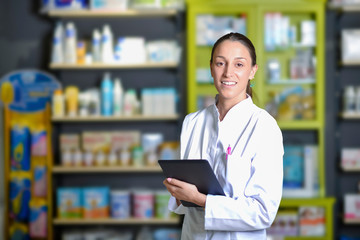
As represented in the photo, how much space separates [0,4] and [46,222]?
1947 mm

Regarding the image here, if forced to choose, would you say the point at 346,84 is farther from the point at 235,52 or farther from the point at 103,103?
the point at 235,52

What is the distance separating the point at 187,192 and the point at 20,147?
2948 mm

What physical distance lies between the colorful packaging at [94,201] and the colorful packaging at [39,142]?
0.47 m

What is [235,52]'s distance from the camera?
1.46 m

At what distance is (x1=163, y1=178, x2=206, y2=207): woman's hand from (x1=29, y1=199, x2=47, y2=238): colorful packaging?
283 cm

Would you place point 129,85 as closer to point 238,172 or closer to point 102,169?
point 102,169

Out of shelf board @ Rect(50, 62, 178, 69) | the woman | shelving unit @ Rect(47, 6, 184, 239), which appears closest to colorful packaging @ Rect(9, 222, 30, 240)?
shelving unit @ Rect(47, 6, 184, 239)

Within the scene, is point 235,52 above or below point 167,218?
above

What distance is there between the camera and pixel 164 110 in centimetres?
406

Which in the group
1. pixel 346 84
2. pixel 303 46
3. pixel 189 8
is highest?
pixel 189 8

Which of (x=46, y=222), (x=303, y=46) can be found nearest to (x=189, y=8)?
(x=303, y=46)

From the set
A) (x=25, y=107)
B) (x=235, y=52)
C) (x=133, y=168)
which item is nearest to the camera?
(x=235, y=52)

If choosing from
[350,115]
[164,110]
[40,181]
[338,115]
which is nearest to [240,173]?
[164,110]

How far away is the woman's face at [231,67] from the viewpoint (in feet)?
4.78
